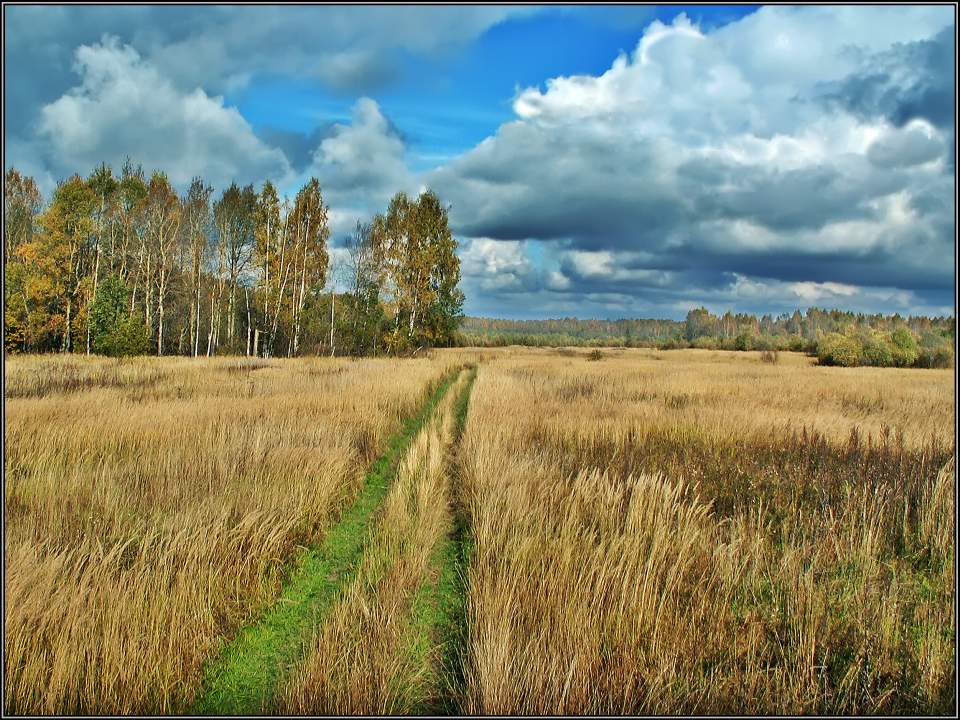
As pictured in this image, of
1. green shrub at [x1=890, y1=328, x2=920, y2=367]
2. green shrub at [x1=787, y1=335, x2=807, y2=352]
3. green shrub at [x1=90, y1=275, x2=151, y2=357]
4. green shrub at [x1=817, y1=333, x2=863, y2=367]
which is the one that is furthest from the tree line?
green shrub at [x1=787, y1=335, x2=807, y2=352]

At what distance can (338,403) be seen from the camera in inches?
470

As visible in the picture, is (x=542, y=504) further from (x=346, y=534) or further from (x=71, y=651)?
(x=71, y=651)

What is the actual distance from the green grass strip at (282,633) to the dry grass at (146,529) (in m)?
0.13

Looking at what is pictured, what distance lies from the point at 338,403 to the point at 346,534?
7.02 meters

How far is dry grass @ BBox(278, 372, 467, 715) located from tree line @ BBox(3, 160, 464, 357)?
30650 mm

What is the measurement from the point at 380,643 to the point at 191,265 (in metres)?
39.3

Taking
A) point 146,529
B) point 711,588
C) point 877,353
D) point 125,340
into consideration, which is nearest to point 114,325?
point 125,340

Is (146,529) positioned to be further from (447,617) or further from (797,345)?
(797,345)

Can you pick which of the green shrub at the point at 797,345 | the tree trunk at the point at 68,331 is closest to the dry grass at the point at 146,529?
the tree trunk at the point at 68,331

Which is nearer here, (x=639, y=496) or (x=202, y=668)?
(x=202, y=668)

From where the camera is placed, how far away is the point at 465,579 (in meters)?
4.20

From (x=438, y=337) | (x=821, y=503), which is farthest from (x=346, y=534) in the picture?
(x=438, y=337)

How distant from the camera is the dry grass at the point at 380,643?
2670 mm

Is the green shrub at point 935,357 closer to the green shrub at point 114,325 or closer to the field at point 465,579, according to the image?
the field at point 465,579
